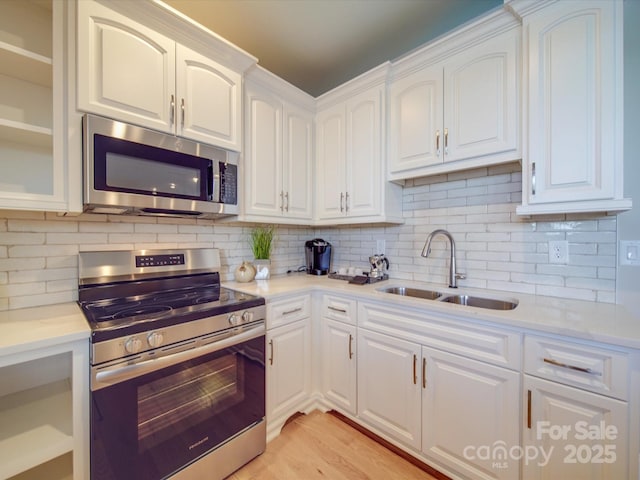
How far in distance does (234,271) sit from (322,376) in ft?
3.35

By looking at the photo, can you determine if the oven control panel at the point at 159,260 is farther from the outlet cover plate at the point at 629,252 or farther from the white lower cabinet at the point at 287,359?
the outlet cover plate at the point at 629,252

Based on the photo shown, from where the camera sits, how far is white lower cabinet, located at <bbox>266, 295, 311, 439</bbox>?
5.34 ft

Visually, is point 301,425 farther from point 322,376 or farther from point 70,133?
point 70,133

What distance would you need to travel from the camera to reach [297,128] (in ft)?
7.09

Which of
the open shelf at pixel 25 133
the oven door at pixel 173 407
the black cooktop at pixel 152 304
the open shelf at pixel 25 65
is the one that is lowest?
the oven door at pixel 173 407

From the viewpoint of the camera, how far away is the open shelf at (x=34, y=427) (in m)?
0.92

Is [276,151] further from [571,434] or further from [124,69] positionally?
[571,434]

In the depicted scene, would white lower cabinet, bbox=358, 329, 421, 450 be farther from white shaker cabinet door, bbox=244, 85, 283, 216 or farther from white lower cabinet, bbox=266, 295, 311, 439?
white shaker cabinet door, bbox=244, 85, 283, 216

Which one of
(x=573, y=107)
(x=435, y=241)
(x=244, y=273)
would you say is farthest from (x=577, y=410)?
(x=244, y=273)

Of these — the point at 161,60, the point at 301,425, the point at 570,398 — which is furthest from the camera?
the point at 301,425

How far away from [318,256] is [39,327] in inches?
69.3

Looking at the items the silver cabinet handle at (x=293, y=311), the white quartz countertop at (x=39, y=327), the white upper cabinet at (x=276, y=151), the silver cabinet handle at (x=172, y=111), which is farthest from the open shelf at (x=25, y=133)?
the silver cabinet handle at (x=293, y=311)

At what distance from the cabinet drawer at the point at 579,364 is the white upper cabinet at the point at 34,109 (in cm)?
208

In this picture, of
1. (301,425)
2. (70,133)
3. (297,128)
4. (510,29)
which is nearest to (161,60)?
(70,133)
